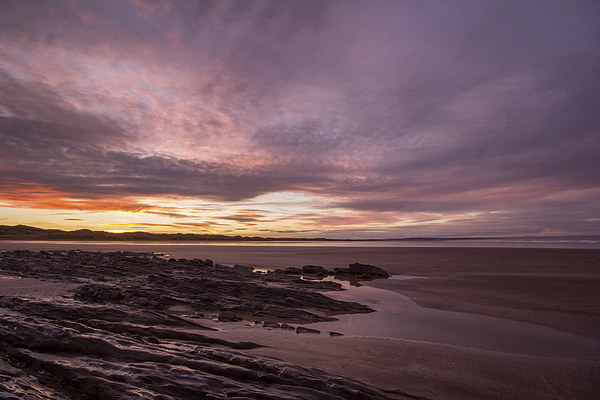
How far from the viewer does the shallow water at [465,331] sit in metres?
8.17

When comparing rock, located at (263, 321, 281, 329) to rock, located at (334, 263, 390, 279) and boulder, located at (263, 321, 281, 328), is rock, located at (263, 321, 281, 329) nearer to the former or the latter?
boulder, located at (263, 321, 281, 328)

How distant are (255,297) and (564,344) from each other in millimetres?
9897

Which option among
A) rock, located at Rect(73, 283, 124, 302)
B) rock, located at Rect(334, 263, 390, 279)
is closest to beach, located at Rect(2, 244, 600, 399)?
rock, located at Rect(73, 283, 124, 302)

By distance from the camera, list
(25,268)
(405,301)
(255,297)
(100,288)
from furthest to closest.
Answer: (25,268), (405,301), (255,297), (100,288)

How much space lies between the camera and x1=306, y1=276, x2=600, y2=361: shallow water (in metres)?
8.17

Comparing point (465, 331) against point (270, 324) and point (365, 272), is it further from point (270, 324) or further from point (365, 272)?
point (365, 272)

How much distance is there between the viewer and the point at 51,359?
16.4 feet

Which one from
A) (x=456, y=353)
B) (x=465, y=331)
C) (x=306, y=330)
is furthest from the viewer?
(x=465, y=331)

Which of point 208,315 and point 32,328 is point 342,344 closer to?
point 208,315

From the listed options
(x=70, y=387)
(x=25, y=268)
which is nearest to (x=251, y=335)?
(x=70, y=387)

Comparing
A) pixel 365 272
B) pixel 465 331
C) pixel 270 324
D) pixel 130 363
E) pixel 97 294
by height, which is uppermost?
pixel 130 363

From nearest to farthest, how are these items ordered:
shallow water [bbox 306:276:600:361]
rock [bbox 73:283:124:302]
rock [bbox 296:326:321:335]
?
shallow water [bbox 306:276:600:361] < rock [bbox 296:326:321:335] < rock [bbox 73:283:124:302]

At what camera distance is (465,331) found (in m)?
9.55

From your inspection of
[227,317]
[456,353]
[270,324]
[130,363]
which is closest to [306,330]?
[270,324]
